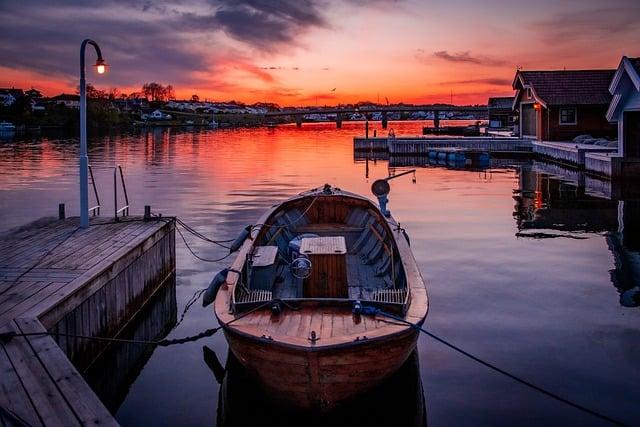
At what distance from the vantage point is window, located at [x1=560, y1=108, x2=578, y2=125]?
160 feet

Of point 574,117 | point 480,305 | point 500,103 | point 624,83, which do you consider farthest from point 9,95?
point 480,305

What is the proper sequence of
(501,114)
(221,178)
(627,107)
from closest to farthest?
(627,107) → (221,178) → (501,114)

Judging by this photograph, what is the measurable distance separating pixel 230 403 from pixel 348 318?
2424mm

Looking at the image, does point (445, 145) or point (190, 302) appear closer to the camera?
point (190, 302)

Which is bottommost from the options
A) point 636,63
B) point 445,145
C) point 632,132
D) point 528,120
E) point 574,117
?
point 632,132

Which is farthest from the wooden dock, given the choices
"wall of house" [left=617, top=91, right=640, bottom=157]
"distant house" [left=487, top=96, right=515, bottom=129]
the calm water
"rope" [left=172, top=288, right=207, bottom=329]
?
"distant house" [left=487, top=96, right=515, bottom=129]

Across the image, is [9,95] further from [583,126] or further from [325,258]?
[325,258]

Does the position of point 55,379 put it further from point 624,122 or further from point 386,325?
point 624,122

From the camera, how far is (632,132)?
31406 mm

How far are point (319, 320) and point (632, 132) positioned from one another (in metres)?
28.2

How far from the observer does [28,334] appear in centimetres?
767

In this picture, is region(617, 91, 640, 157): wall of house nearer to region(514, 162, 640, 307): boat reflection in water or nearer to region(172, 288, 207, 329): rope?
region(514, 162, 640, 307): boat reflection in water

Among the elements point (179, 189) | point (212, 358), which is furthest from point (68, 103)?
point (212, 358)

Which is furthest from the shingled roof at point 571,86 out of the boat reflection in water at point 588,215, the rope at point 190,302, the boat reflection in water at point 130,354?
the boat reflection in water at point 130,354
